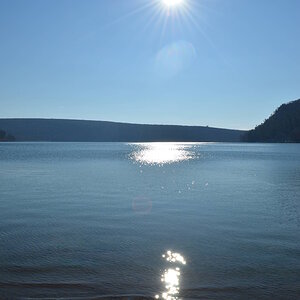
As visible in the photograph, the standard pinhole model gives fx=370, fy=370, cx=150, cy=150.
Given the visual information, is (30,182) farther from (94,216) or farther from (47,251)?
(47,251)

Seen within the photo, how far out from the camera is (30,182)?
4084 cm

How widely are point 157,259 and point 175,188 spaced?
2303 cm

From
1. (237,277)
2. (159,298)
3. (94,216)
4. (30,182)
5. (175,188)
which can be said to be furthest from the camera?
(30,182)

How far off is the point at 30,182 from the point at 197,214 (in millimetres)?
23515

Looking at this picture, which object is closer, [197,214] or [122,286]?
[122,286]

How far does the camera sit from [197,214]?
23859 millimetres

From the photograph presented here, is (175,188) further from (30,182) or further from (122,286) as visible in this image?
(122,286)

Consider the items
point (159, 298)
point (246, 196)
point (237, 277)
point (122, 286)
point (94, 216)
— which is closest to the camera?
point (159, 298)

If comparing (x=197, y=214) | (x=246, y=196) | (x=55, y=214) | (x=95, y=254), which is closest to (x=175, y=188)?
(x=246, y=196)

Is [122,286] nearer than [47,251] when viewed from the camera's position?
Yes

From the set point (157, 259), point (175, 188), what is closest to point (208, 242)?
point (157, 259)

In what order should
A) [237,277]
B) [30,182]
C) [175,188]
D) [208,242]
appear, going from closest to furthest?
1. [237,277]
2. [208,242]
3. [175,188]
4. [30,182]

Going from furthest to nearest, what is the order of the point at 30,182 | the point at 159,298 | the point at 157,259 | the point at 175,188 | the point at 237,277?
the point at 30,182
the point at 175,188
the point at 157,259
the point at 237,277
the point at 159,298

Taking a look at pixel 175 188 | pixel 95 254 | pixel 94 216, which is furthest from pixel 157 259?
pixel 175 188
